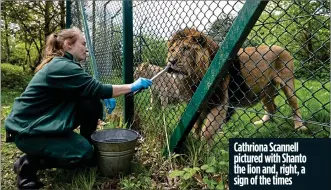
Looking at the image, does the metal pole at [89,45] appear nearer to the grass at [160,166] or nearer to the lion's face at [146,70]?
the lion's face at [146,70]

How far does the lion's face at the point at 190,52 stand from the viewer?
10.5 ft

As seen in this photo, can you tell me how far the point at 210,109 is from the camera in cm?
338

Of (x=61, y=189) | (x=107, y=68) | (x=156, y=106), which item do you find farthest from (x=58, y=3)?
(x=61, y=189)

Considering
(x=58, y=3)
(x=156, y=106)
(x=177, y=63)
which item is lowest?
(x=156, y=106)

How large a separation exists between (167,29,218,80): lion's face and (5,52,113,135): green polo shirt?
34.0 inches

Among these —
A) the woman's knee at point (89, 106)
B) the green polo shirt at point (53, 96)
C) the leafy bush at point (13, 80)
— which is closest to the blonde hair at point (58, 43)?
the green polo shirt at point (53, 96)

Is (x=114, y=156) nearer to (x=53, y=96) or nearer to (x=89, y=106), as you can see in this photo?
(x=89, y=106)

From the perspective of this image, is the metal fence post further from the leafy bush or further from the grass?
the leafy bush

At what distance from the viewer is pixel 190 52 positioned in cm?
328

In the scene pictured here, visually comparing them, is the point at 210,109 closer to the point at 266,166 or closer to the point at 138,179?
the point at 138,179

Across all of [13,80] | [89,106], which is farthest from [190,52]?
[13,80]

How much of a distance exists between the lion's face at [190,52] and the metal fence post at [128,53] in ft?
2.46

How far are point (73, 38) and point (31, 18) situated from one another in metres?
12.2

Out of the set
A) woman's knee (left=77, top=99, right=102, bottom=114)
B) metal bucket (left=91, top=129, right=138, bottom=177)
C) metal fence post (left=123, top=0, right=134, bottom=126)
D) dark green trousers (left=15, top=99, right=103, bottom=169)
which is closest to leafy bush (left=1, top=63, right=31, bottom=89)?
metal fence post (left=123, top=0, right=134, bottom=126)
